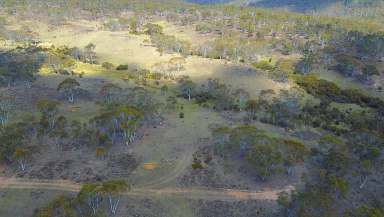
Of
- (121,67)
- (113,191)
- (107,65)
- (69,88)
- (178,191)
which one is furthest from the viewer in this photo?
(107,65)

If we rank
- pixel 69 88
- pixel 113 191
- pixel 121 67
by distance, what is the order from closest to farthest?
pixel 113 191 < pixel 69 88 < pixel 121 67

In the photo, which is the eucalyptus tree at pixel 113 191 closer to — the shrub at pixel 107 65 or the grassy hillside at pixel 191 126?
the grassy hillside at pixel 191 126

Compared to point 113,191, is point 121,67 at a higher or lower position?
higher

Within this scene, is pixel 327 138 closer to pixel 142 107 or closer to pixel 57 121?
pixel 142 107

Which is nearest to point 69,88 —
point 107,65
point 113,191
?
point 107,65

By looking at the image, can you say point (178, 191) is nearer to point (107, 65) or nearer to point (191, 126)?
point (191, 126)

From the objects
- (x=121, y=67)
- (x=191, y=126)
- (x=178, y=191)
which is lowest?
(x=178, y=191)

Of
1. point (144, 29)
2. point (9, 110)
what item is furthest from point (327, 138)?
point (144, 29)

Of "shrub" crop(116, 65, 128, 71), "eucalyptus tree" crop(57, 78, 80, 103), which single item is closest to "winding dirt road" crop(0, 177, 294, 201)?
"eucalyptus tree" crop(57, 78, 80, 103)
